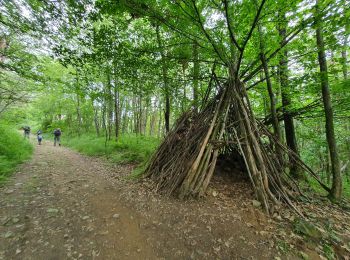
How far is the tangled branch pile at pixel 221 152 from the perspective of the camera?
12.2 feet

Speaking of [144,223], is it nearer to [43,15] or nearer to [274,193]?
[274,193]

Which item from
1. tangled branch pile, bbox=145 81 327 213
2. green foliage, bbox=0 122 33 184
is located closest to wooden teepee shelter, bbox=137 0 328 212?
tangled branch pile, bbox=145 81 327 213

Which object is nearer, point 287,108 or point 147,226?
point 147,226

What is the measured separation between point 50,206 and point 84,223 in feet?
3.46

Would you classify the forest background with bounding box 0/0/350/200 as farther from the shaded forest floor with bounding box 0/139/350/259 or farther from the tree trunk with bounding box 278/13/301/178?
the shaded forest floor with bounding box 0/139/350/259

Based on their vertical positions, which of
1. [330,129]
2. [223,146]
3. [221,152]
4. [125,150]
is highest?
[330,129]

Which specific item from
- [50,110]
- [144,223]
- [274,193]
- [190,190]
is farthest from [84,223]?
[50,110]

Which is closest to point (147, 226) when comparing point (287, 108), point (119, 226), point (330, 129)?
point (119, 226)

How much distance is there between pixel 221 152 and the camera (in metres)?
5.07

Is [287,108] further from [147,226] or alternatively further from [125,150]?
[125,150]

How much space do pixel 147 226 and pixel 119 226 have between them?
479 millimetres

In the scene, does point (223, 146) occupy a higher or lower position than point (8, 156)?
higher

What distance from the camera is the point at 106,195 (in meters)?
4.23

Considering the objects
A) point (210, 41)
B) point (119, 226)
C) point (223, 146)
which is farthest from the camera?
point (223, 146)
